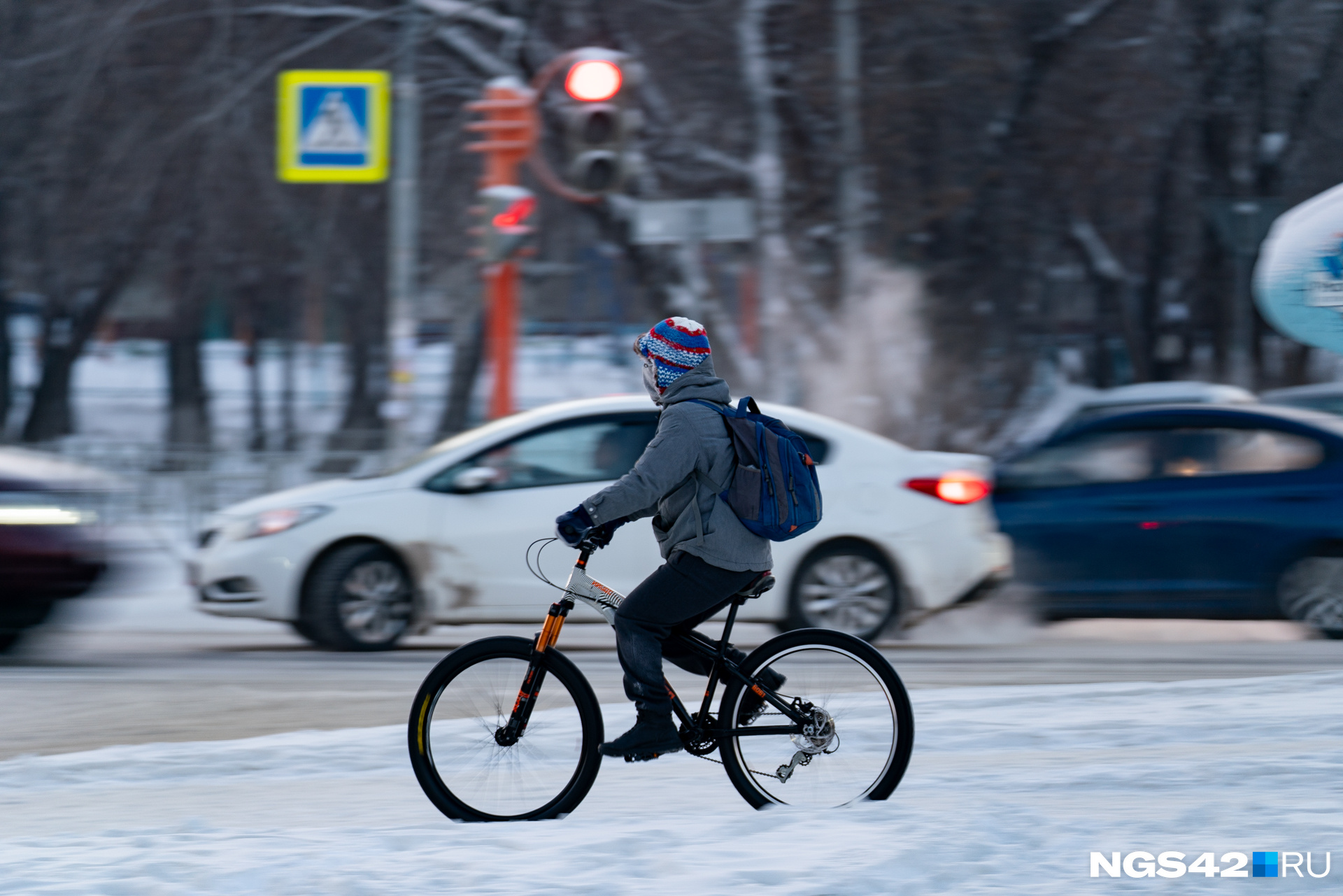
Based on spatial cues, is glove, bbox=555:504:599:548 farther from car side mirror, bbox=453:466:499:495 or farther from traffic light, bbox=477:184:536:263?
traffic light, bbox=477:184:536:263

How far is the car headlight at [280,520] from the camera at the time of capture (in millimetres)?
9773

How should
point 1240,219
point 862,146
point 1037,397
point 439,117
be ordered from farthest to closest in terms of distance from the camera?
point 1037,397 < point 439,117 < point 862,146 < point 1240,219

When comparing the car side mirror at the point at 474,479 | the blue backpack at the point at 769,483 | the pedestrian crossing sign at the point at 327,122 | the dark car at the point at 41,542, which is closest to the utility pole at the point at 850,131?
the pedestrian crossing sign at the point at 327,122

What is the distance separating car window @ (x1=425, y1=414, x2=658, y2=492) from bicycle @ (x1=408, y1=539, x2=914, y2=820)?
4698 millimetres

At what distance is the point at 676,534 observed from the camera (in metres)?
4.88

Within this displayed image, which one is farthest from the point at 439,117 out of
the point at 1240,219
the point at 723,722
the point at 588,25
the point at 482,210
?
the point at 723,722

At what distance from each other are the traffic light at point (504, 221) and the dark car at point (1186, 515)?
4.19 m

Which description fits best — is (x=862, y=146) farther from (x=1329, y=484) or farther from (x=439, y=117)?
(x=1329, y=484)

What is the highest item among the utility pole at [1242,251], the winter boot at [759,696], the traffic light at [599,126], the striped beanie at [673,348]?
the traffic light at [599,126]

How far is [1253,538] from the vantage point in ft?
32.3

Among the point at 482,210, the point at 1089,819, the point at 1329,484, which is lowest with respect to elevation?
the point at 1089,819

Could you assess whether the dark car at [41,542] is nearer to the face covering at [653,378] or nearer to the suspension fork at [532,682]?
the suspension fork at [532,682]

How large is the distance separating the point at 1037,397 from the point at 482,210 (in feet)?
45.7

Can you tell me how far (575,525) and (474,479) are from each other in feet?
16.6
